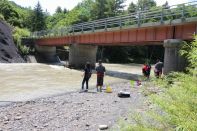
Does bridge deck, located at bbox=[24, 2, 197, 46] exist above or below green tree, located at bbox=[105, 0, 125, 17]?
below

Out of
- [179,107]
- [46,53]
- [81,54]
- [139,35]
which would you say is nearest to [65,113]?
[179,107]

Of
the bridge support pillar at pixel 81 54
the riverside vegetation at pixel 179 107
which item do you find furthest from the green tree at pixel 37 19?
the riverside vegetation at pixel 179 107

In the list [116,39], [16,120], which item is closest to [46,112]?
[16,120]

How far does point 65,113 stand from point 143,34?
16828 mm

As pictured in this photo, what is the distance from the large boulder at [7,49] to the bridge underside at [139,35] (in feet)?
28.4

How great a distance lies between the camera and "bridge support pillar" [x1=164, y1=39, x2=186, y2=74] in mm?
22469

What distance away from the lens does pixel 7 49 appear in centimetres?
4866

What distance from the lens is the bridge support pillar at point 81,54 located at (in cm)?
4203

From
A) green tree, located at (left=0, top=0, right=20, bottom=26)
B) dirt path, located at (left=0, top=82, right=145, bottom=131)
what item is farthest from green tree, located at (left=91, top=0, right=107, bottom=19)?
dirt path, located at (left=0, top=82, right=145, bottom=131)

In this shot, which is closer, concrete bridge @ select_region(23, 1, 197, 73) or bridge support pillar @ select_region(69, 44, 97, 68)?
concrete bridge @ select_region(23, 1, 197, 73)

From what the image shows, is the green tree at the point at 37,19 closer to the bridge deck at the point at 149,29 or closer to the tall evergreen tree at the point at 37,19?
the tall evergreen tree at the point at 37,19

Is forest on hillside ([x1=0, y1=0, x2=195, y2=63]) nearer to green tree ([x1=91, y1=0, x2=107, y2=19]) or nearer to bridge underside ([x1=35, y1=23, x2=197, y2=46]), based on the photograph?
green tree ([x1=91, y1=0, x2=107, y2=19])

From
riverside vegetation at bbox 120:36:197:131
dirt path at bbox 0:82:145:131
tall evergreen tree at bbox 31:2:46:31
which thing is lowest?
dirt path at bbox 0:82:145:131

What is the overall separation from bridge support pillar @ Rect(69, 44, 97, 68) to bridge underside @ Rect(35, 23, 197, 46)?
3.24ft
